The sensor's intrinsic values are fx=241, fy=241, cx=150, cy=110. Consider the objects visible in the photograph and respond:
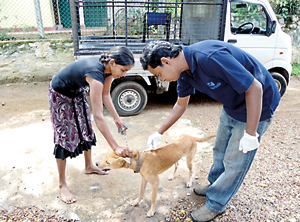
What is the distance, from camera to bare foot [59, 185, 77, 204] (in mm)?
2695

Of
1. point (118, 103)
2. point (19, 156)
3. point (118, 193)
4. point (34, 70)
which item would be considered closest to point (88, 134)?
point (118, 193)

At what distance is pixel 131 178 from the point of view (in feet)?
10.3

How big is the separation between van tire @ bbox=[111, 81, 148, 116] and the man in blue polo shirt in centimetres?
258

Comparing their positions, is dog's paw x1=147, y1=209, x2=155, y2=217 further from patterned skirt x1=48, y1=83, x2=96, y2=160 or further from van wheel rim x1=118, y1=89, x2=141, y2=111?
van wheel rim x1=118, y1=89, x2=141, y2=111

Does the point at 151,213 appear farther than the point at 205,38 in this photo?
No

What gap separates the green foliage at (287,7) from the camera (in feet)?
31.0

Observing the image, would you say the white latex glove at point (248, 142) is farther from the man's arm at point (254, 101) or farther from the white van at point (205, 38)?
the white van at point (205, 38)

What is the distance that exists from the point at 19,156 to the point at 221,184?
9.60ft

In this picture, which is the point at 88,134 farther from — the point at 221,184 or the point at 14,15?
the point at 14,15

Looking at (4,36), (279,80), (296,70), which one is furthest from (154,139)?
(296,70)

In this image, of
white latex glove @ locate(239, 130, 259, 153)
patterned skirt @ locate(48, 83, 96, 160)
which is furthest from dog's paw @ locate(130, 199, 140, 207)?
white latex glove @ locate(239, 130, 259, 153)

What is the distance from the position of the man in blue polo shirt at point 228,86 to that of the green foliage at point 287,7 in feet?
30.2

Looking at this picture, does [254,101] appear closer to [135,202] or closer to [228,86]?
[228,86]

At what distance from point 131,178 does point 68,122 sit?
3.66 feet
